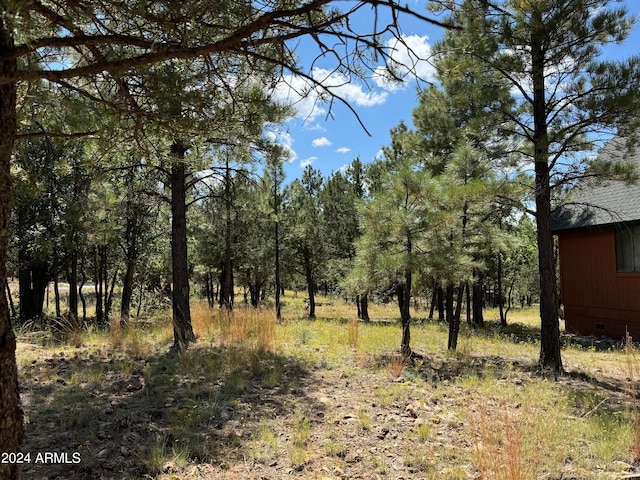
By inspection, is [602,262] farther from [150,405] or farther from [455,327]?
[150,405]

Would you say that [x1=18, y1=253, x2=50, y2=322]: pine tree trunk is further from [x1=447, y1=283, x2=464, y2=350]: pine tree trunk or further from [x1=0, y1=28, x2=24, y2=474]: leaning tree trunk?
[x1=0, y1=28, x2=24, y2=474]: leaning tree trunk

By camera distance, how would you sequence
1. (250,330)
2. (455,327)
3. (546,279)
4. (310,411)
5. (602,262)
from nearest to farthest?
1. (310,411)
2. (546,279)
3. (250,330)
4. (455,327)
5. (602,262)

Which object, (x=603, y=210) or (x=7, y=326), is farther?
(x=603, y=210)

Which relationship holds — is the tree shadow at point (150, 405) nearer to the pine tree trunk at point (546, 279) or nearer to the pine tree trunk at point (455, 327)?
the pine tree trunk at point (455, 327)

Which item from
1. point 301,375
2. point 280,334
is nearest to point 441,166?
point 280,334

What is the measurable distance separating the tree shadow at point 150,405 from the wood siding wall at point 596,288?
33.7 ft

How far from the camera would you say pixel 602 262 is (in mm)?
12148

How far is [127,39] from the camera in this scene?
1883mm

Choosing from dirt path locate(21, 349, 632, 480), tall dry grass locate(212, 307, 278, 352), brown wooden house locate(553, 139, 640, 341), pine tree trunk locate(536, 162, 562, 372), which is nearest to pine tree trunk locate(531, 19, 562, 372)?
pine tree trunk locate(536, 162, 562, 372)

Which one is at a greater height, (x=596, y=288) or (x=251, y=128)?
(x=251, y=128)

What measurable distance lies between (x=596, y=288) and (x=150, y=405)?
13.0m

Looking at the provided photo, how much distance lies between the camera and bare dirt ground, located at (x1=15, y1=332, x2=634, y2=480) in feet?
10.1

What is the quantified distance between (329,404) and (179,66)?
364 centimetres

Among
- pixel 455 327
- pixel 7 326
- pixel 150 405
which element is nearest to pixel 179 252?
pixel 150 405
